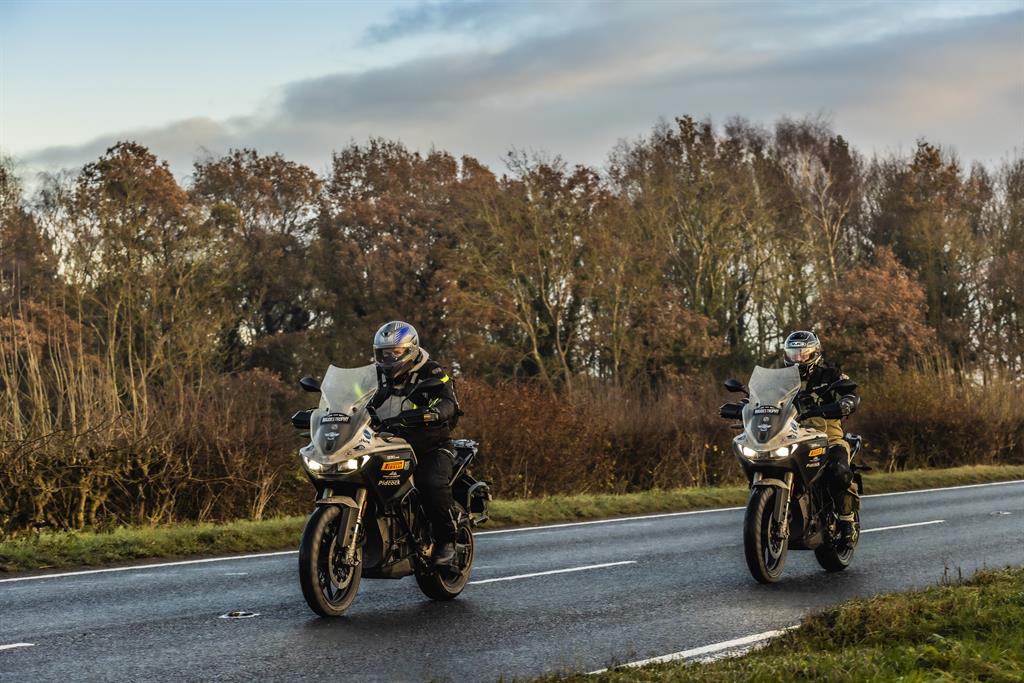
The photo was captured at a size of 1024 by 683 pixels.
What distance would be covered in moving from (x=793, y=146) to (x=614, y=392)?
126 feet

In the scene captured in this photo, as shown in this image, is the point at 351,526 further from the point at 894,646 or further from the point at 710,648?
the point at 894,646

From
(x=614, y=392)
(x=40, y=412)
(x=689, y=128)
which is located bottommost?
(x=614, y=392)

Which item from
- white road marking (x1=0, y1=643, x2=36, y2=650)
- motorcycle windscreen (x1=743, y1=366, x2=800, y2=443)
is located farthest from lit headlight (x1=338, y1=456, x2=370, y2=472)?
motorcycle windscreen (x1=743, y1=366, x2=800, y2=443)

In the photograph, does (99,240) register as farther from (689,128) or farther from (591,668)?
(591,668)

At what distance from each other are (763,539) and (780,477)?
551 mm

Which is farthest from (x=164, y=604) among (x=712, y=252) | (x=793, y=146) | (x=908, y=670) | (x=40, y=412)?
(x=793, y=146)

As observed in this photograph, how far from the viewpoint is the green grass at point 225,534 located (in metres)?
13.2

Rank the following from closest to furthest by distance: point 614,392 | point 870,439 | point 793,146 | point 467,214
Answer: point 614,392 < point 870,439 < point 467,214 < point 793,146

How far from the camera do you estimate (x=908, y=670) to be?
6672mm

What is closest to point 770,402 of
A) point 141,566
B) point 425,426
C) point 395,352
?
point 425,426

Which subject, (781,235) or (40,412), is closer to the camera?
(40,412)

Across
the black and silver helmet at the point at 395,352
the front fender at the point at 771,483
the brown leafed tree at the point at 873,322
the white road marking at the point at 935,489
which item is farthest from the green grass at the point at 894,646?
the brown leafed tree at the point at 873,322

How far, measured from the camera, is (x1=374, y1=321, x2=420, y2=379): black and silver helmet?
382 inches

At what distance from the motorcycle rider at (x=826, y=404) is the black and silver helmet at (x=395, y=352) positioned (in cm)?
356
